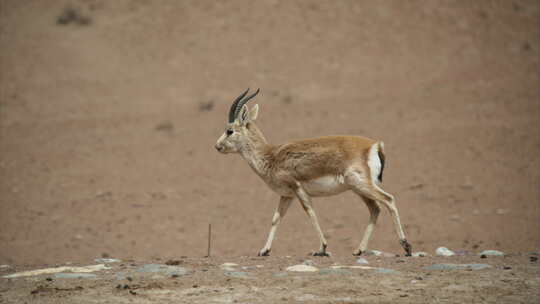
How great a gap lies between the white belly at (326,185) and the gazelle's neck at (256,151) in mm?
979

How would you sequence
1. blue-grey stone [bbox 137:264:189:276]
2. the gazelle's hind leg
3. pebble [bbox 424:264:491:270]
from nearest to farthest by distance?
blue-grey stone [bbox 137:264:189:276] < pebble [bbox 424:264:491:270] < the gazelle's hind leg

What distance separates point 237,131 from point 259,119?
→ 1756cm

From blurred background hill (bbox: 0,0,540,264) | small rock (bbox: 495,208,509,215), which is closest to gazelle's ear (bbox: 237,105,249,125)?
blurred background hill (bbox: 0,0,540,264)

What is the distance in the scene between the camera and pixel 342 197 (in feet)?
72.6

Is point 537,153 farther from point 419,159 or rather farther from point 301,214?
point 301,214

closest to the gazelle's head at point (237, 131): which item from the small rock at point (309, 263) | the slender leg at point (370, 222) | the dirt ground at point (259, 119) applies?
the dirt ground at point (259, 119)

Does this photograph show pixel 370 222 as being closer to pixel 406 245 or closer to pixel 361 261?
pixel 406 245

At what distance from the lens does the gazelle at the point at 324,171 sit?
10586 mm

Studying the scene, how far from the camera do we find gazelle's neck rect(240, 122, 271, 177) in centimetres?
1183

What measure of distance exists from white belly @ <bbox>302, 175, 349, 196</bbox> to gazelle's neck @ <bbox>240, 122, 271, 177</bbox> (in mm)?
979

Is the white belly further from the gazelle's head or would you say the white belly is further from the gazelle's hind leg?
the gazelle's head

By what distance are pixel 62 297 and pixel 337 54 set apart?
29.6m

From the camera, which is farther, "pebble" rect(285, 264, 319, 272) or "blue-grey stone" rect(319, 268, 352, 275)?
"pebble" rect(285, 264, 319, 272)

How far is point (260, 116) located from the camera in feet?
99.0
